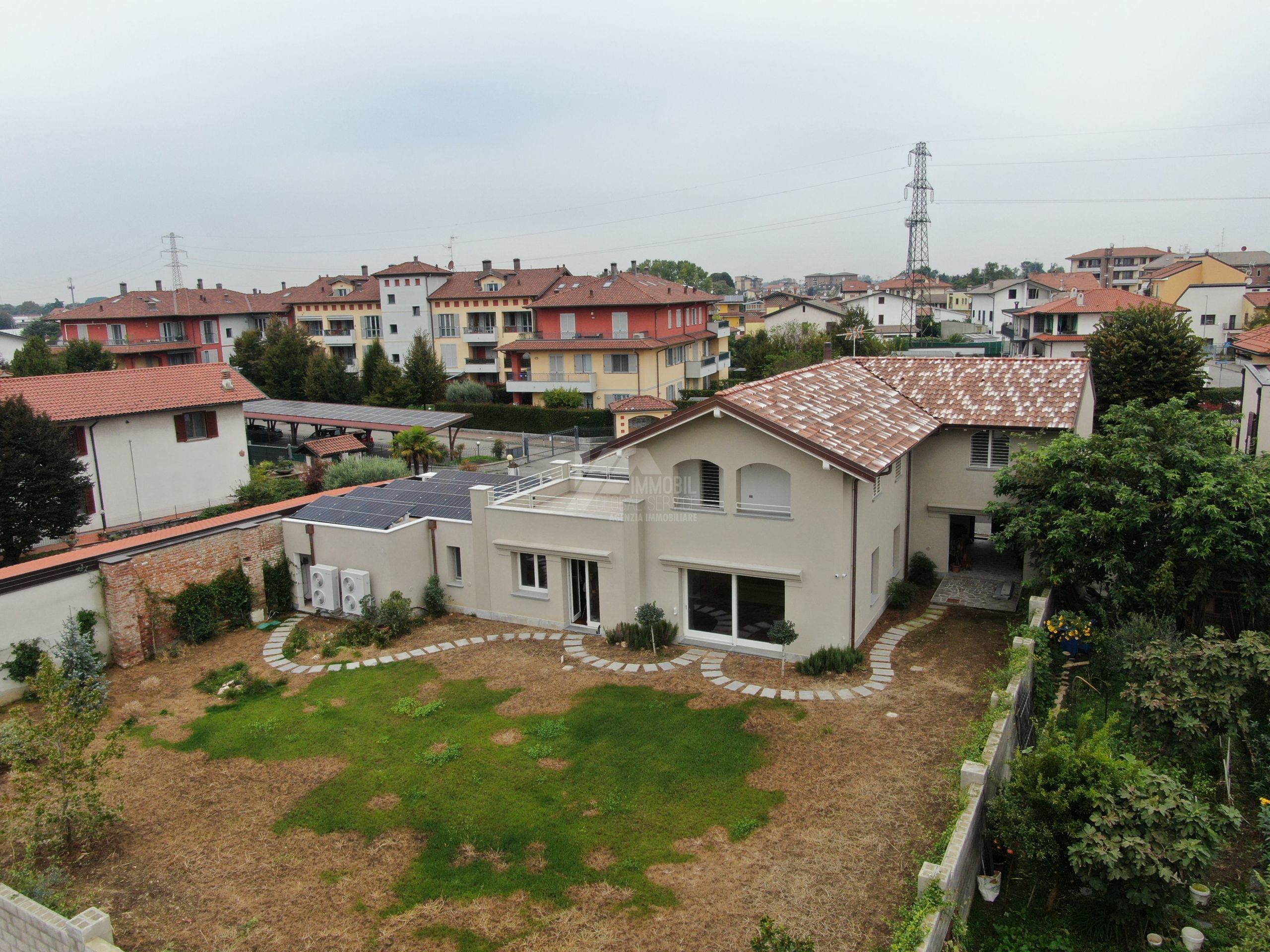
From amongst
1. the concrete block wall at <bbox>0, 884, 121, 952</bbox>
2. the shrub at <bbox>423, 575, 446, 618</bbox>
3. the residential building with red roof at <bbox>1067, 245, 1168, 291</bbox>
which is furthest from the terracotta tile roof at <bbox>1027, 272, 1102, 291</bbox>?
the concrete block wall at <bbox>0, 884, 121, 952</bbox>

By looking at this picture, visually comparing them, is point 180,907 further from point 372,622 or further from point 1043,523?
point 1043,523

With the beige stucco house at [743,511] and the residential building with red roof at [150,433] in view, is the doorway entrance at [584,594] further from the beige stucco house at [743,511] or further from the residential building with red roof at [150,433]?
the residential building with red roof at [150,433]

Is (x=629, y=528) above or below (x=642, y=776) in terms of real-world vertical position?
above

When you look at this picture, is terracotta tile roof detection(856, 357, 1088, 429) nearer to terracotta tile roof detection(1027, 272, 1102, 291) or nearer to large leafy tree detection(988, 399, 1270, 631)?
large leafy tree detection(988, 399, 1270, 631)

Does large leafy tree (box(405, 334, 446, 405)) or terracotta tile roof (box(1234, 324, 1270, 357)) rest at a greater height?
terracotta tile roof (box(1234, 324, 1270, 357))

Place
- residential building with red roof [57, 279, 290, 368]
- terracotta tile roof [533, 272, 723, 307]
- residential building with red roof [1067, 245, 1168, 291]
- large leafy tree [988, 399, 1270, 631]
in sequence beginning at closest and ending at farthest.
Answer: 1. large leafy tree [988, 399, 1270, 631]
2. terracotta tile roof [533, 272, 723, 307]
3. residential building with red roof [57, 279, 290, 368]
4. residential building with red roof [1067, 245, 1168, 291]

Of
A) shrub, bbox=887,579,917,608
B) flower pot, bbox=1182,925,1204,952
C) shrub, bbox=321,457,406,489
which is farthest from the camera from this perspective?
shrub, bbox=321,457,406,489

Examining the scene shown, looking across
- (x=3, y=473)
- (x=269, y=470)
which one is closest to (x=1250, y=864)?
(x=3, y=473)
